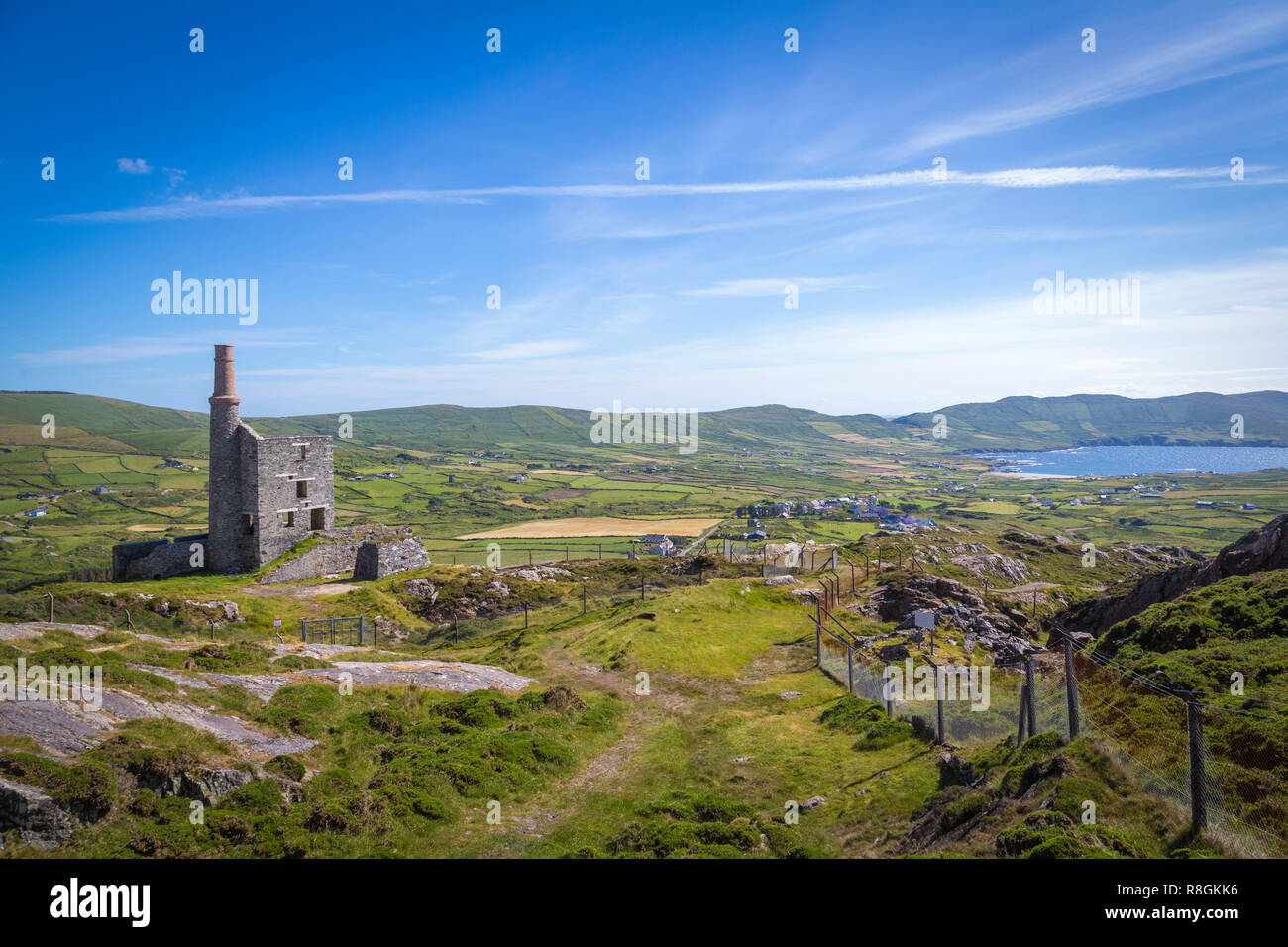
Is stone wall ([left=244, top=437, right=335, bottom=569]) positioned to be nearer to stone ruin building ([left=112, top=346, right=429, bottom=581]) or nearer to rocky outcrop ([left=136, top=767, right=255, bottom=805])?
stone ruin building ([left=112, top=346, right=429, bottom=581])

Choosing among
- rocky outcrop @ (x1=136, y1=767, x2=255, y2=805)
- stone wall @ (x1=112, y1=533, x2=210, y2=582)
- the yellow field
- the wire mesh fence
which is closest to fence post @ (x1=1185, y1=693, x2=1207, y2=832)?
the wire mesh fence

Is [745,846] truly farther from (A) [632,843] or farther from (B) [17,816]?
(B) [17,816]

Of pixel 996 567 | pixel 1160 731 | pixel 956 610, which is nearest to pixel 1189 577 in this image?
pixel 956 610

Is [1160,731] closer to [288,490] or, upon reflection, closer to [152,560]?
[288,490]

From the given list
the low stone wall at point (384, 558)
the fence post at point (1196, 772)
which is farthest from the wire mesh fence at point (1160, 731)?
the low stone wall at point (384, 558)

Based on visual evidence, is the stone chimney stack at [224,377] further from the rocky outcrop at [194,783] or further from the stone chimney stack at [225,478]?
the rocky outcrop at [194,783]

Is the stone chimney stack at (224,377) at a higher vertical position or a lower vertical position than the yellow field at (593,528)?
higher
